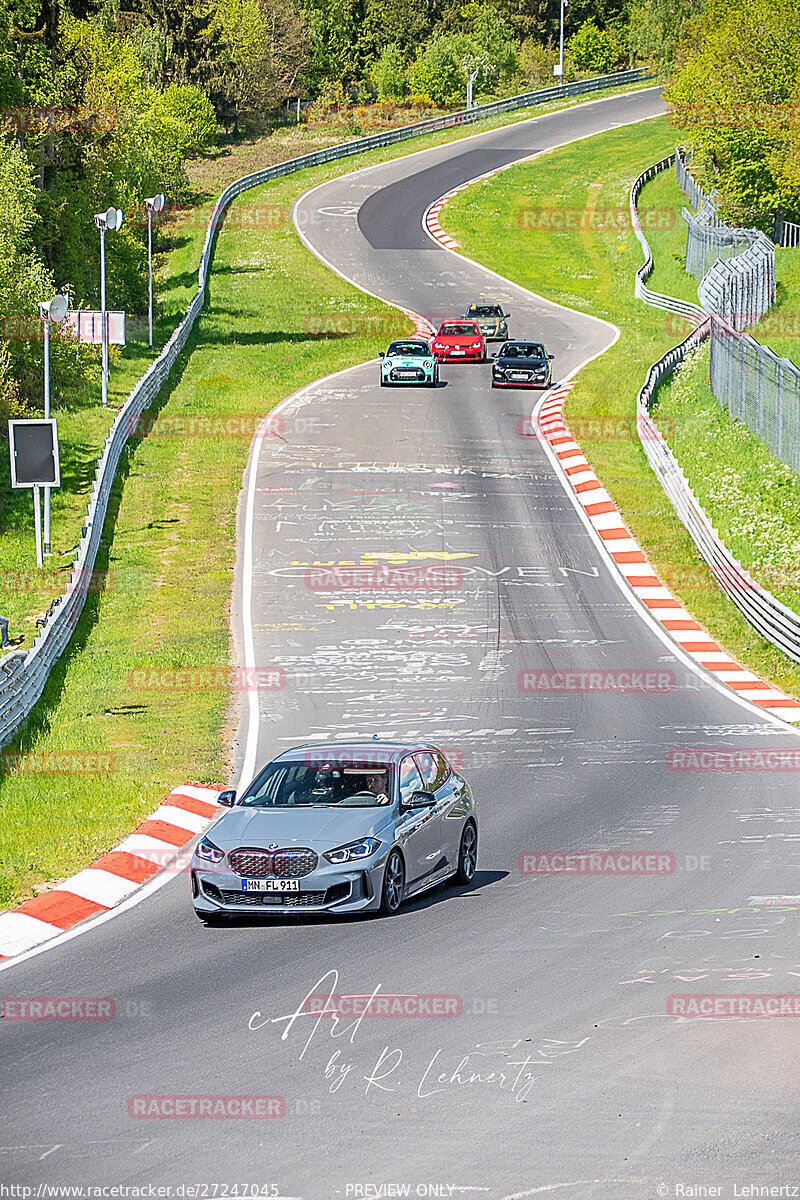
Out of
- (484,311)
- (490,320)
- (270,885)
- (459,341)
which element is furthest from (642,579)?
(484,311)

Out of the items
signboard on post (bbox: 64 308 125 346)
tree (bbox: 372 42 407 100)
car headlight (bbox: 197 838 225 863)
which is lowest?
car headlight (bbox: 197 838 225 863)

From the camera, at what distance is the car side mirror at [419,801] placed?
1371 centimetres

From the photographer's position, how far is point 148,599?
97.2 feet

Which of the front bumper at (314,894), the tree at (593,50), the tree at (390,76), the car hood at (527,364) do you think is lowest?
the car hood at (527,364)

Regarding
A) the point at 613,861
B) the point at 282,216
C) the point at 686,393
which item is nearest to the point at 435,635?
the point at 613,861

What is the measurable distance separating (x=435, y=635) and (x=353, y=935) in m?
15.1

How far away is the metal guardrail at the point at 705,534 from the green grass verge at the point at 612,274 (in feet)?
0.85

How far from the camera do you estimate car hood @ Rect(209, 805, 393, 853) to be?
12.9 m

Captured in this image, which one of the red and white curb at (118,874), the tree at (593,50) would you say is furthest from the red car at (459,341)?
the tree at (593,50)

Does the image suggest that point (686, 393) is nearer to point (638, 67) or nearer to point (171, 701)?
point (171, 701)

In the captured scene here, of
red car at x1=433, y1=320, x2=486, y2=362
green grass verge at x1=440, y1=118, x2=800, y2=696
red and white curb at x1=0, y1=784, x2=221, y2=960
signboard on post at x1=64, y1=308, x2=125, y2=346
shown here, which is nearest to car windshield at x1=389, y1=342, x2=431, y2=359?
red car at x1=433, y1=320, x2=486, y2=362

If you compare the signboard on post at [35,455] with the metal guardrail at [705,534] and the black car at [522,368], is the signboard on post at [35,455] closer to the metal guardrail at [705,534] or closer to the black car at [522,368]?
the metal guardrail at [705,534]

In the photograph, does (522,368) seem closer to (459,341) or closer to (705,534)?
(459,341)

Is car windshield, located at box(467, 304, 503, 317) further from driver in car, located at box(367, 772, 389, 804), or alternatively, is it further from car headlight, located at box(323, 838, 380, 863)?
car headlight, located at box(323, 838, 380, 863)
